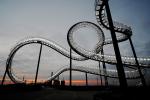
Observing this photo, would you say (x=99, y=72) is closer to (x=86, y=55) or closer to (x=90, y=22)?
(x=86, y=55)

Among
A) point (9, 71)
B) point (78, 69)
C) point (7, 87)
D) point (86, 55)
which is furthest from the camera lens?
point (78, 69)

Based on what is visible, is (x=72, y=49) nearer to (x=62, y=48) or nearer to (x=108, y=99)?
(x=62, y=48)

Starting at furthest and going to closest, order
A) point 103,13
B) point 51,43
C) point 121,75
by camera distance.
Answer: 1. point 51,43
2. point 103,13
3. point 121,75

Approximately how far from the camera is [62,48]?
1083 inches

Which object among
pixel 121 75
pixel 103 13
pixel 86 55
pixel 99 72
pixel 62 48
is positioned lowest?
pixel 121 75

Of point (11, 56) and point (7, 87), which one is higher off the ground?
point (11, 56)

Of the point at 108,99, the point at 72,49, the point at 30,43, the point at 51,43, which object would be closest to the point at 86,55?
the point at 72,49

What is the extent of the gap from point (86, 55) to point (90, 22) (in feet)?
19.4

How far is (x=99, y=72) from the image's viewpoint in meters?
31.2

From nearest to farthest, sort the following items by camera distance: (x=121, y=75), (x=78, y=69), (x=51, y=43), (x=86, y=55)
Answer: (x=121, y=75) < (x=86, y=55) < (x=51, y=43) < (x=78, y=69)

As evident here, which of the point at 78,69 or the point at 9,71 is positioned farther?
the point at 78,69

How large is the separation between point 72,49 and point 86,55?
2.78 metres

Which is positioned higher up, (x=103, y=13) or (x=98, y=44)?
(x=103, y=13)

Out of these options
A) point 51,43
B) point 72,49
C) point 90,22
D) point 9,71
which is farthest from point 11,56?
point 90,22
